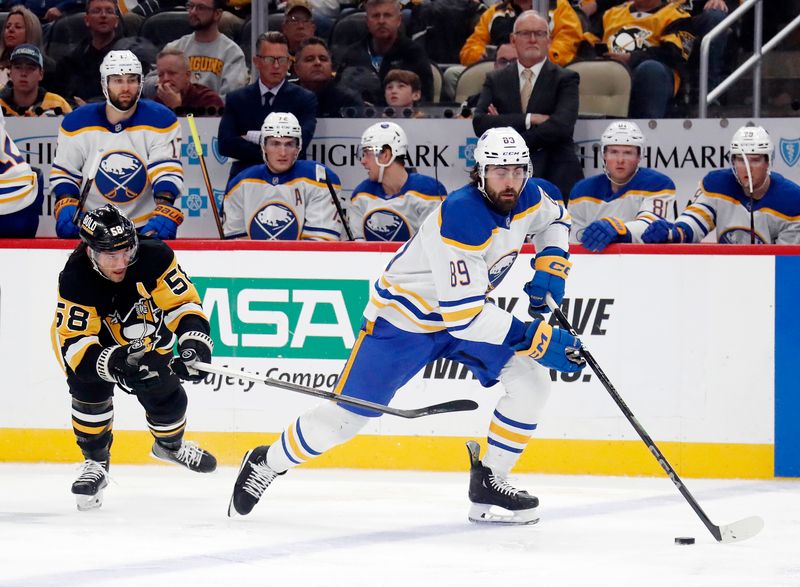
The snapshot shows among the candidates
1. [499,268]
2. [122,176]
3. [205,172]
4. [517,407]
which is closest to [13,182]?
[122,176]

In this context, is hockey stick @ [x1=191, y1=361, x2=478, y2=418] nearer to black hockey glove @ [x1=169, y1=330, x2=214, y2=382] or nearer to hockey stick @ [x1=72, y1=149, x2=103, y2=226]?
black hockey glove @ [x1=169, y1=330, x2=214, y2=382]

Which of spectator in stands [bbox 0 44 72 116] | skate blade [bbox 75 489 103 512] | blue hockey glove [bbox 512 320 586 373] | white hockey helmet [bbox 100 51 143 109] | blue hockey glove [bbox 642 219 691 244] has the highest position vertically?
white hockey helmet [bbox 100 51 143 109]

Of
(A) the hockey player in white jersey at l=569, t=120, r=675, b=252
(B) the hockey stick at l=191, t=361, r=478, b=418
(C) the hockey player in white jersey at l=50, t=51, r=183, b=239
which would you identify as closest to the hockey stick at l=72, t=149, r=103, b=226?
(C) the hockey player in white jersey at l=50, t=51, r=183, b=239

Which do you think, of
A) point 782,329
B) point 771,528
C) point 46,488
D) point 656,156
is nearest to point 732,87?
point 656,156

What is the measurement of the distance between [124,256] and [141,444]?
1.45 m

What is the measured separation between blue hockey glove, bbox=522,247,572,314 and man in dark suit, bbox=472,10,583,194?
1.60 metres

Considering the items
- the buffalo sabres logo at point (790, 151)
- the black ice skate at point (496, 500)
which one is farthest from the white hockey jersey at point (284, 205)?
the buffalo sabres logo at point (790, 151)

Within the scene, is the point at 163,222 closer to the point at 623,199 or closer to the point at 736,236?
the point at 623,199

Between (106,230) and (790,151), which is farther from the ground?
(106,230)

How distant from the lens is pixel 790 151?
20.1 feet

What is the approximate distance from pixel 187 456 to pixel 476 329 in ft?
4.38

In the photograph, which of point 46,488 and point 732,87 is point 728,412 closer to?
point 732,87

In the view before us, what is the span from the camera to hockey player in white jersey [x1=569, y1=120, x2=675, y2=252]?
5.96m

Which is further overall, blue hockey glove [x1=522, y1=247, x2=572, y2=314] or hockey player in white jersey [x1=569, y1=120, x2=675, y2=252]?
hockey player in white jersey [x1=569, y1=120, x2=675, y2=252]
